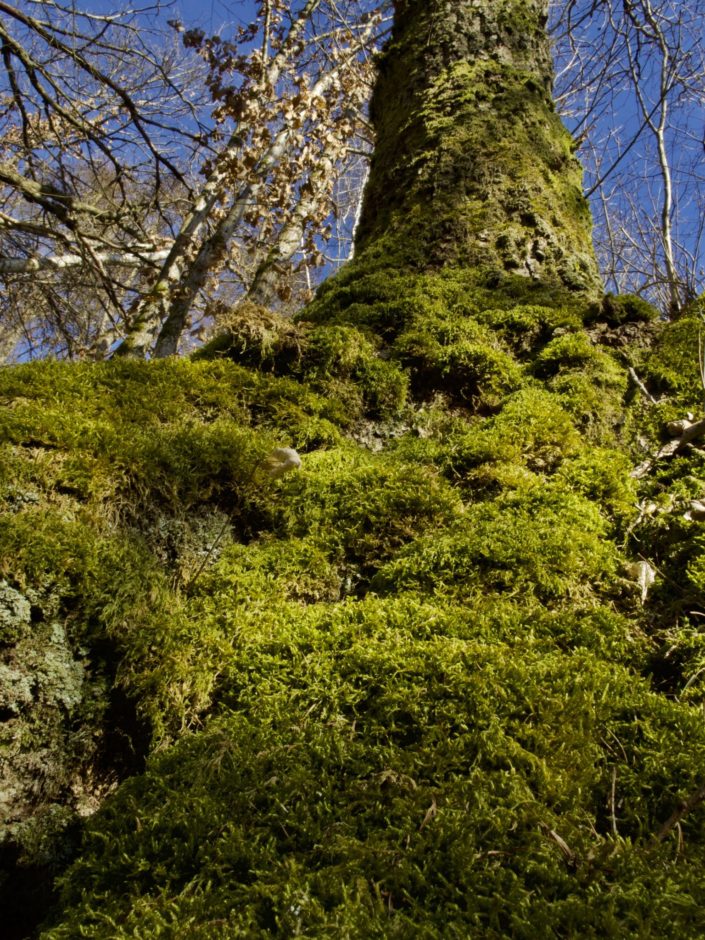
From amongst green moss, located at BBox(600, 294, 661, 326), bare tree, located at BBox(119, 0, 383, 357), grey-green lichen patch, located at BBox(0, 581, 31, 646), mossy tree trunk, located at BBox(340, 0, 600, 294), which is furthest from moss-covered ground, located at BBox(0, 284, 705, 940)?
bare tree, located at BBox(119, 0, 383, 357)

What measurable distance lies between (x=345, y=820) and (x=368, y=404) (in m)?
1.85

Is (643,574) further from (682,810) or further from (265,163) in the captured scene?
(265,163)

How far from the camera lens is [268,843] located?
1140mm

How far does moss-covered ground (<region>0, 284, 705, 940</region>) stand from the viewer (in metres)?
1.07

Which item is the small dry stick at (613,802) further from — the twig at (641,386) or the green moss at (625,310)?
the green moss at (625,310)

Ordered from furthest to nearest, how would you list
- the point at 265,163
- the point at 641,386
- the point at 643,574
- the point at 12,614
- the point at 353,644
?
1. the point at 265,163
2. the point at 641,386
3. the point at 643,574
4. the point at 353,644
5. the point at 12,614

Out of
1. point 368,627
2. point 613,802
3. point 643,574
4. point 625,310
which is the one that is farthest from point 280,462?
point 625,310

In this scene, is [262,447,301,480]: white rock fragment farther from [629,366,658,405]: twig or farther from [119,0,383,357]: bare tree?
[119,0,383,357]: bare tree

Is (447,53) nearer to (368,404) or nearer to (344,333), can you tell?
(344,333)

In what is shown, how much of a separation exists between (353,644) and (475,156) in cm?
326

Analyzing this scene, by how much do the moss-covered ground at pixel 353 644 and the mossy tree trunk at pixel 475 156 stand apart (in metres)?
0.97

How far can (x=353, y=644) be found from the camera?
1.62 m

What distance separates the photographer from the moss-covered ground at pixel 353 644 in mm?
1069

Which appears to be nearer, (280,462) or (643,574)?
(643,574)
